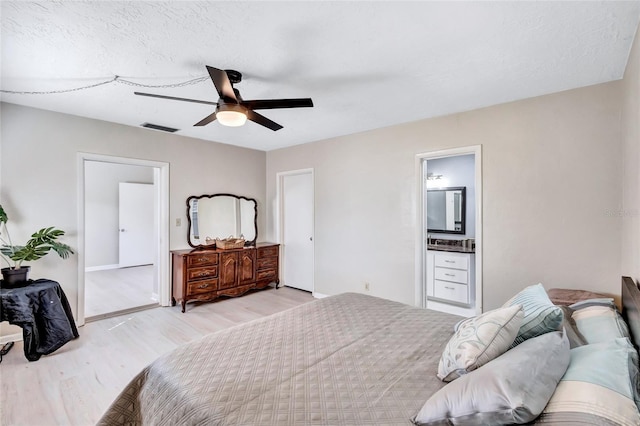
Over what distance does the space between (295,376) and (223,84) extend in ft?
5.74

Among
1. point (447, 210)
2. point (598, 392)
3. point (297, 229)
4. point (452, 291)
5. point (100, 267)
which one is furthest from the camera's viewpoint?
point (100, 267)

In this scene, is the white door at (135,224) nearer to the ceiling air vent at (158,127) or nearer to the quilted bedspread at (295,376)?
the ceiling air vent at (158,127)

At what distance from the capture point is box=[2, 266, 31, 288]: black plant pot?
2.80 m

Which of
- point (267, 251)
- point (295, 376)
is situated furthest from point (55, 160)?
point (295, 376)

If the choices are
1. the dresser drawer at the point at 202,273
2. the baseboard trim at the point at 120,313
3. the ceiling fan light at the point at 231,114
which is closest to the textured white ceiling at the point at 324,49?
the ceiling fan light at the point at 231,114

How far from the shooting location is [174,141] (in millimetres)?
4312

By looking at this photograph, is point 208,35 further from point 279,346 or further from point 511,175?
point 511,175

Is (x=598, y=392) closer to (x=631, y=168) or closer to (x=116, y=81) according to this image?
(x=631, y=168)

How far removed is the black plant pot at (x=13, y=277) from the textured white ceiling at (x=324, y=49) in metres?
Result: 1.67

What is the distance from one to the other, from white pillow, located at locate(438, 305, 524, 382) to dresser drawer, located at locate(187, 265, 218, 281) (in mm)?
3602

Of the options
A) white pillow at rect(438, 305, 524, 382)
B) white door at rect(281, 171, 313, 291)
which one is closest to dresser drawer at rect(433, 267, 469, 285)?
white door at rect(281, 171, 313, 291)

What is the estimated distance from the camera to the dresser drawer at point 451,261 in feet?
13.3

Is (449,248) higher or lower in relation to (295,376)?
higher

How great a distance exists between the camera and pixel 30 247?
291 cm
